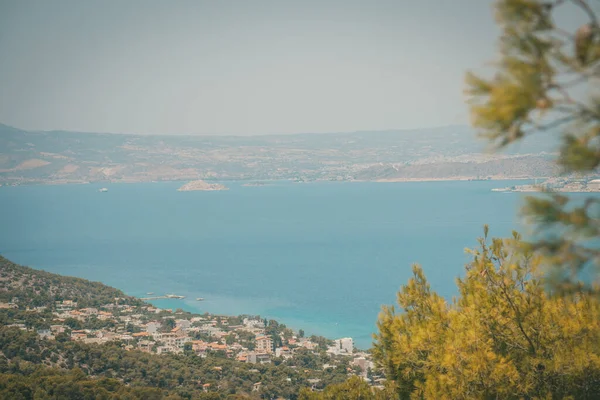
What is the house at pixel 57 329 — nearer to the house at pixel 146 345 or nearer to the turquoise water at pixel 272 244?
the house at pixel 146 345

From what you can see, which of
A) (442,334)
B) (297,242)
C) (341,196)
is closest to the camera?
(442,334)

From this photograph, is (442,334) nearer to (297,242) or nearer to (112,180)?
(297,242)

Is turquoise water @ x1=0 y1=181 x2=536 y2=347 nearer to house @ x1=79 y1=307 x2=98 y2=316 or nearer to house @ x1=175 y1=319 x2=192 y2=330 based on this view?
house @ x1=175 y1=319 x2=192 y2=330

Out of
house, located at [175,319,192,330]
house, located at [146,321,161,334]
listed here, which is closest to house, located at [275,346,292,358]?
house, located at [175,319,192,330]

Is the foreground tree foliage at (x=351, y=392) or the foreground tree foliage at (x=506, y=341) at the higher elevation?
the foreground tree foliage at (x=506, y=341)

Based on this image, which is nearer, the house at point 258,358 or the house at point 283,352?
the house at point 258,358

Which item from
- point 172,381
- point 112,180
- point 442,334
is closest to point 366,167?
point 112,180

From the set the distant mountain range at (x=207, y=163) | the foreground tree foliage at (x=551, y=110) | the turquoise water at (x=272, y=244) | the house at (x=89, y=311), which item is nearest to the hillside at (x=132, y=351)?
the house at (x=89, y=311)
